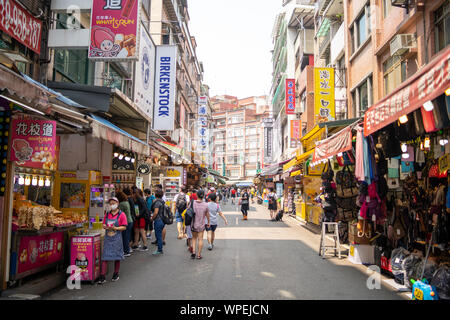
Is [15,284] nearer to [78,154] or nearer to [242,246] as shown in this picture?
[78,154]

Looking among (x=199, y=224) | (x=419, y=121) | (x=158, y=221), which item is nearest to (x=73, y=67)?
(x=158, y=221)

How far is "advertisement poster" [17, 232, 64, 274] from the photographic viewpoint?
6.15 metres

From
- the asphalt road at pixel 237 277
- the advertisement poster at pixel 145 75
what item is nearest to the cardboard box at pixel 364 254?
the asphalt road at pixel 237 277

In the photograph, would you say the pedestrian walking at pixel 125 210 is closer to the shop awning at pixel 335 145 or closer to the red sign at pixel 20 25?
the red sign at pixel 20 25

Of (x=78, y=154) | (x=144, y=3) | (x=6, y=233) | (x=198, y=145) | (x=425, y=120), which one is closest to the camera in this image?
(x=425, y=120)

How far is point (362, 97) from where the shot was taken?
1611 centimetres

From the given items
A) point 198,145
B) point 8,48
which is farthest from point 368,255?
point 198,145

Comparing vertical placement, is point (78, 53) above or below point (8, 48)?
above

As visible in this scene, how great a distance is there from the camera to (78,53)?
12328 mm

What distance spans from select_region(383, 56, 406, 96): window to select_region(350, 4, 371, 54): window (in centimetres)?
249

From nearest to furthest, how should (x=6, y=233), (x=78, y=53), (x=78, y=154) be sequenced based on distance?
(x=6, y=233) < (x=78, y=154) < (x=78, y=53)

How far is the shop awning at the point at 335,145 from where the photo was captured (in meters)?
7.62

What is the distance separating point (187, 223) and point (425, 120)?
7.02 meters

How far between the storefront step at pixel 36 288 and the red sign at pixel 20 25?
5.30m
